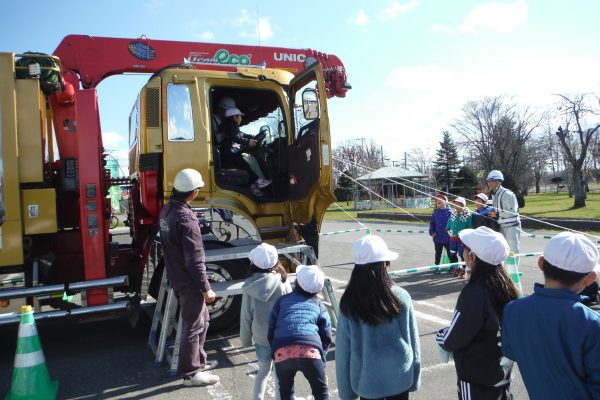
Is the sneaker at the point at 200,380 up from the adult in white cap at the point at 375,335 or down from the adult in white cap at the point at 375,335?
down

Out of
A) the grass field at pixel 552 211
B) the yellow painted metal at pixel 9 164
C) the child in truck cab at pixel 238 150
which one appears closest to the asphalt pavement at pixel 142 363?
the yellow painted metal at pixel 9 164

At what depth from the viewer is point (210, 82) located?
5426 millimetres

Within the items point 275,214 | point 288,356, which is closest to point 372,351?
point 288,356

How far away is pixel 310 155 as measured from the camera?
5434 mm

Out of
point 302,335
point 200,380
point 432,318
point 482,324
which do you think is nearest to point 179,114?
point 200,380

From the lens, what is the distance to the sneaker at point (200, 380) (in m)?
4.14

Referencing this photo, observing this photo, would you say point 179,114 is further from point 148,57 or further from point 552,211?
point 552,211

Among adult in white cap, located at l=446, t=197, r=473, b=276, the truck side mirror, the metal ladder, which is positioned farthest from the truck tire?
adult in white cap, located at l=446, t=197, r=473, b=276

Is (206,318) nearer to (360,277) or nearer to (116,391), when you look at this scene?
(116,391)

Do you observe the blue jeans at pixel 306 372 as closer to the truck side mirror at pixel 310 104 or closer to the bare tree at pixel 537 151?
the truck side mirror at pixel 310 104

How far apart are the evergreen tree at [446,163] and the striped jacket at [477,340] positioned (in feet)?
169

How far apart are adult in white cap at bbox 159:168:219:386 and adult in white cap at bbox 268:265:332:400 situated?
1.23 meters

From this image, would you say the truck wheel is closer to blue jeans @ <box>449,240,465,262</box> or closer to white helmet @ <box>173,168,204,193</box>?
white helmet @ <box>173,168,204,193</box>

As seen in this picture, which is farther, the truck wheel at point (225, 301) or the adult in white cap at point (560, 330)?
the truck wheel at point (225, 301)
